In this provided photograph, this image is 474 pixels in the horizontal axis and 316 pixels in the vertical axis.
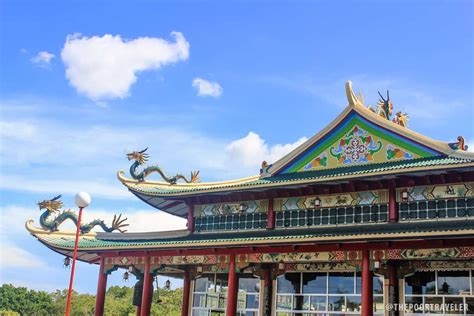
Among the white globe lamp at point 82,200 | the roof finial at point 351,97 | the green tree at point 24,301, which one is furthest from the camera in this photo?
the green tree at point 24,301

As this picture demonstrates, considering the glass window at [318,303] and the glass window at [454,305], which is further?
the glass window at [318,303]

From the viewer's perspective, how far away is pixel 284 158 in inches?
832

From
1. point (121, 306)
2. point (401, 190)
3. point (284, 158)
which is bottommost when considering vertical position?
point (121, 306)

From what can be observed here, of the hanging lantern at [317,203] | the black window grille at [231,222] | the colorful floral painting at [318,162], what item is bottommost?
the black window grille at [231,222]

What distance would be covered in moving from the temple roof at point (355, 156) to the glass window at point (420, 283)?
3.28m

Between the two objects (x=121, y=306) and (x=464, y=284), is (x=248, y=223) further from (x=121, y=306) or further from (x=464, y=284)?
(x=121, y=306)

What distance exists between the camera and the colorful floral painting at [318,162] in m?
20.3

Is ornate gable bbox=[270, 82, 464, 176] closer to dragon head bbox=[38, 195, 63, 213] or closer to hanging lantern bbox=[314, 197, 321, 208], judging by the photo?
hanging lantern bbox=[314, 197, 321, 208]

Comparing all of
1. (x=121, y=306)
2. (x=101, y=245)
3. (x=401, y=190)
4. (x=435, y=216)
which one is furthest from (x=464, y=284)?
(x=121, y=306)

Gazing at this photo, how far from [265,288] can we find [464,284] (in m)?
6.70

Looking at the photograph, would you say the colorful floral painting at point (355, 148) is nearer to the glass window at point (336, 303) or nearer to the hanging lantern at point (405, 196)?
the hanging lantern at point (405, 196)

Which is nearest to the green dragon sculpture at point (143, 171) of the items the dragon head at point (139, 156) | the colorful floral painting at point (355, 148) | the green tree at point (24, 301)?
the dragon head at point (139, 156)

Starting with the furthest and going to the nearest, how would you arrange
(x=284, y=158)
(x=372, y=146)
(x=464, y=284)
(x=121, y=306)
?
(x=121, y=306), (x=284, y=158), (x=372, y=146), (x=464, y=284)

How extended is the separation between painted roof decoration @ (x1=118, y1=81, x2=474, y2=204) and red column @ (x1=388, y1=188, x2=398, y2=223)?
0.87 m
